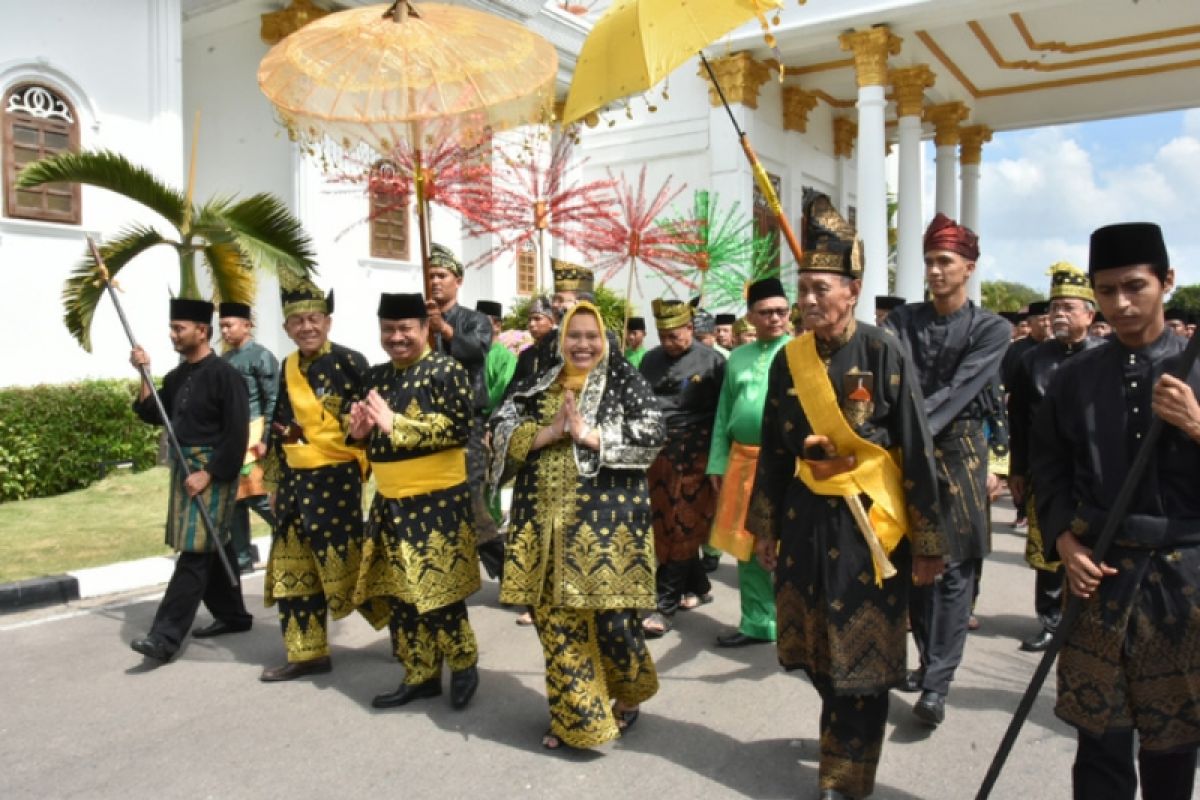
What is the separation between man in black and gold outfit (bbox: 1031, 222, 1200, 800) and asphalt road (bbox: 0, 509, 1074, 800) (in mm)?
928

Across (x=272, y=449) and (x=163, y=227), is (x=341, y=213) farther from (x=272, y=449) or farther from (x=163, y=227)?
(x=272, y=449)

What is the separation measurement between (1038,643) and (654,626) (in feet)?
7.24

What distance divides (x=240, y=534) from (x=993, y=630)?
5.35m

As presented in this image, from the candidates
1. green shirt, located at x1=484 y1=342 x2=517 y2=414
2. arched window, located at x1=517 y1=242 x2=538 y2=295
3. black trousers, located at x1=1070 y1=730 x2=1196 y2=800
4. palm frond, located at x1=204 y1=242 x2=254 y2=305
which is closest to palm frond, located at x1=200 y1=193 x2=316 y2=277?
palm frond, located at x1=204 y1=242 x2=254 y2=305

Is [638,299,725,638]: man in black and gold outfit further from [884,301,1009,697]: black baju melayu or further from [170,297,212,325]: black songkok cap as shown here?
[170,297,212,325]: black songkok cap

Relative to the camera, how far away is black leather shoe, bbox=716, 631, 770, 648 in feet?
17.5

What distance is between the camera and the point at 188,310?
5277 millimetres

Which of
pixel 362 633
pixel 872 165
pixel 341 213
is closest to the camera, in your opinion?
pixel 362 633

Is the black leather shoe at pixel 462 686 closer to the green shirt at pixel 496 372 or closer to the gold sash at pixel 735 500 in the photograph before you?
the gold sash at pixel 735 500

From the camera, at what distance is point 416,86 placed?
411cm

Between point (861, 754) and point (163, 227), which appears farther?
point (163, 227)

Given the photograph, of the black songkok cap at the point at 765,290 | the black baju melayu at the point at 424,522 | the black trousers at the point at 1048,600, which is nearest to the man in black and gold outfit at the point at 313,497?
the black baju melayu at the point at 424,522

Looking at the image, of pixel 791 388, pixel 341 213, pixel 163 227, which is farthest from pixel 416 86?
pixel 341 213

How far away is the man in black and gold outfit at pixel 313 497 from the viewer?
15.5ft
